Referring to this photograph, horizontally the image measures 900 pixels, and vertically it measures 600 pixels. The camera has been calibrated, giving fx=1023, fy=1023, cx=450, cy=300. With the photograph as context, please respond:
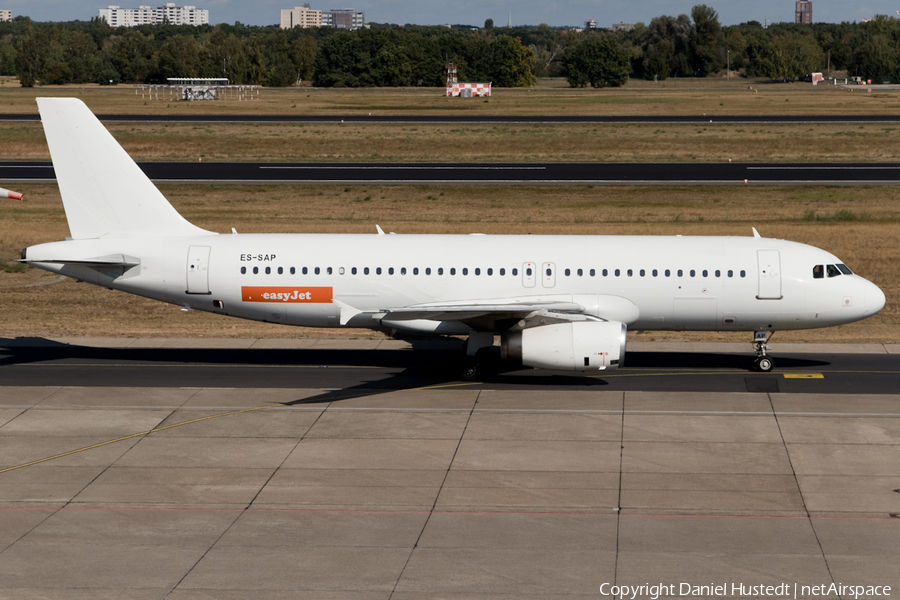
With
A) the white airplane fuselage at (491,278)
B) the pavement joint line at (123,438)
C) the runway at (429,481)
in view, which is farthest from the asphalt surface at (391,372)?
the pavement joint line at (123,438)

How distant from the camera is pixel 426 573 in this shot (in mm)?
17219

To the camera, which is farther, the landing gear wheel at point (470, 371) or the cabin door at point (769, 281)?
the landing gear wheel at point (470, 371)

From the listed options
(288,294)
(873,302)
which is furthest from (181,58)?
(873,302)

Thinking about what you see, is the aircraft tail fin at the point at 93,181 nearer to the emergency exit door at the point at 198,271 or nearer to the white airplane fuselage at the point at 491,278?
A: the white airplane fuselage at the point at 491,278

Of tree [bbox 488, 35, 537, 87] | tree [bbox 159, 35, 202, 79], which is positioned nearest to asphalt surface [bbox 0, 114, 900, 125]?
tree [bbox 159, 35, 202, 79]

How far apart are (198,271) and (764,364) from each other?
1710cm

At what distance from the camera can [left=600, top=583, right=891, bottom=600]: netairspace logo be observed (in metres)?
16.3

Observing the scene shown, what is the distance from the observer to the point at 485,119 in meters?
114

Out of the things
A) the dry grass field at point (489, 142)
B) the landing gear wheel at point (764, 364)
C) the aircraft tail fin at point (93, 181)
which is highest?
the dry grass field at point (489, 142)

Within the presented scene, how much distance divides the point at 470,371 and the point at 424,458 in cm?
731

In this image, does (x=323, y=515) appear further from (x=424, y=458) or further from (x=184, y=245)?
(x=184, y=245)

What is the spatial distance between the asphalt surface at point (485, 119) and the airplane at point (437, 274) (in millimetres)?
80772

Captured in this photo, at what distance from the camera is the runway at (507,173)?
232 ft

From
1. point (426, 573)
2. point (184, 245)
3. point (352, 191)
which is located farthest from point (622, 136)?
point (426, 573)
